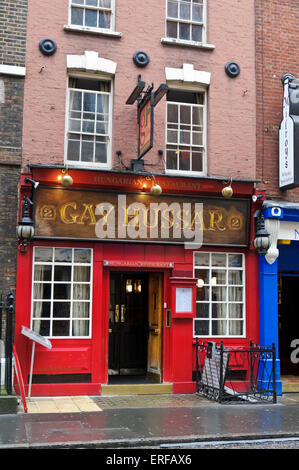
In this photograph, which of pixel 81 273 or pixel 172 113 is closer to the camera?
pixel 81 273

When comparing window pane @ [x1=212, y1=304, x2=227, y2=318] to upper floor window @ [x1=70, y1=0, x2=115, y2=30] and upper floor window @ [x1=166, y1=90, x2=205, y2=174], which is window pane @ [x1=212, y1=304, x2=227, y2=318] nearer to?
upper floor window @ [x1=166, y1=90, x2=205, y2=174]

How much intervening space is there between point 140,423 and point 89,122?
6.28m

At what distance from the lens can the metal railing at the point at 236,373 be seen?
413 inches

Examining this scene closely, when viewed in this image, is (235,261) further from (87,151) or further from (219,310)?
(87,151)

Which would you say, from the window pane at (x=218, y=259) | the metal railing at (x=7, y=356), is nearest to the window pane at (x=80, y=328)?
the metal railing at (x=7, y=356)

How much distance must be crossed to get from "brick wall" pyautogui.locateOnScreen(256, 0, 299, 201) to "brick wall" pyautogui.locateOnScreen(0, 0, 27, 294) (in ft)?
17.4

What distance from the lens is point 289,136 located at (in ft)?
38.9

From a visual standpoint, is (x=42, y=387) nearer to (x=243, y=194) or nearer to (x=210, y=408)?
(x=210, y=408)

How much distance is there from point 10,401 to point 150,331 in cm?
410

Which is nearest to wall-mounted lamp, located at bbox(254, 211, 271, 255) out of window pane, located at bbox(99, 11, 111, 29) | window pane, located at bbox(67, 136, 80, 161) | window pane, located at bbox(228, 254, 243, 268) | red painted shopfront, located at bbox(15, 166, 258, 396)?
red painted shopfront, located at bbox(15, 166, 258, 396)

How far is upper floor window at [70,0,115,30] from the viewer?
11.6 metres

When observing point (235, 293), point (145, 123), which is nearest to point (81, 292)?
point (235, 293)

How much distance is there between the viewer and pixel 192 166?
1210 cm

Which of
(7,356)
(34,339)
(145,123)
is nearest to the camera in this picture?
(7,356)
